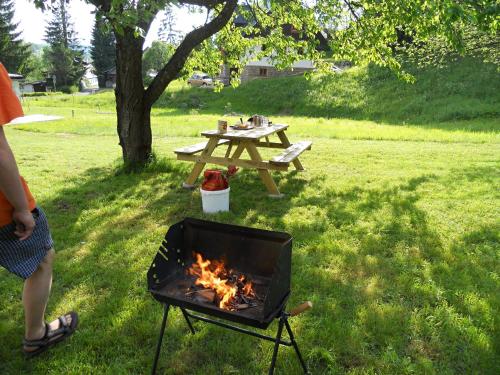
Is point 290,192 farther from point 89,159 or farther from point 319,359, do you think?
point 89,159

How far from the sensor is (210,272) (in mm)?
2980

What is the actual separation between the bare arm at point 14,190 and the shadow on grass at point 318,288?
42.8 inches

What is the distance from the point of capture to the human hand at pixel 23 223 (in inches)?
95.1

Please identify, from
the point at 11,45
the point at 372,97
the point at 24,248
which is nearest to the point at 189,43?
the point at 24,248

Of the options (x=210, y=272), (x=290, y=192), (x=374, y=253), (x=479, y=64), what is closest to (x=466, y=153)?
(x=290, y=192)

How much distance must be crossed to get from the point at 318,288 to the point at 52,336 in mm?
2300

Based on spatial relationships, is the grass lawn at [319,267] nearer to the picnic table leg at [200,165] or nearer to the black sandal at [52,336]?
the black sandal at [52,336]

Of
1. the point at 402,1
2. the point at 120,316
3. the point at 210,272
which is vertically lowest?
the point at 120,316

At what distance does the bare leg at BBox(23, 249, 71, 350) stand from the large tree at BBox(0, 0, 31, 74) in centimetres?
5756

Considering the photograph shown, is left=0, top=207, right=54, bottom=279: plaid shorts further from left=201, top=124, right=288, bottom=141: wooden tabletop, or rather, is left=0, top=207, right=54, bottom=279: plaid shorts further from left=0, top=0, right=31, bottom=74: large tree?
left=0, top=0, right=31, bottom=74: large tree

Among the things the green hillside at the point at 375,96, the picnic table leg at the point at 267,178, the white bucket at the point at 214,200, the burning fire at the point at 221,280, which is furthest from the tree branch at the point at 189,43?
the green hillside at the point at 375,96

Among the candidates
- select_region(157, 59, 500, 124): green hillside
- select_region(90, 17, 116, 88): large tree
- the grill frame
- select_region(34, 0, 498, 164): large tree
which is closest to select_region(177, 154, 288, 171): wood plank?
select_region(34, 0, 498, 164): large tree

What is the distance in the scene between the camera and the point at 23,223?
2443mm

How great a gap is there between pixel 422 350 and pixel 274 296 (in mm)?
1404
